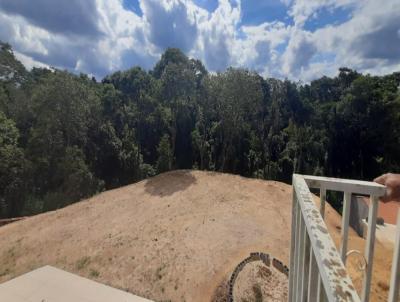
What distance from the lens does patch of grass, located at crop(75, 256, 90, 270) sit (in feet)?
20.9

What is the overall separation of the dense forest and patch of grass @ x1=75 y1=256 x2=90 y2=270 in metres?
6.69

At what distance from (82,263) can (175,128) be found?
9.34 meters

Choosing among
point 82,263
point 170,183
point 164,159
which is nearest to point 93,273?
point 82,263

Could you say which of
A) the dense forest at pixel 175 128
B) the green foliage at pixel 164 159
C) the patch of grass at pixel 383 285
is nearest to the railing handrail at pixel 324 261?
the patch of grass at pixel 383 285

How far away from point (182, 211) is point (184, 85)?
603 cm

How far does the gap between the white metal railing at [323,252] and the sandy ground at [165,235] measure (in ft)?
7.48

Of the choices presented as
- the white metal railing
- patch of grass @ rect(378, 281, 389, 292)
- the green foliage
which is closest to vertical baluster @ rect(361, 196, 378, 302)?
the white metal railing

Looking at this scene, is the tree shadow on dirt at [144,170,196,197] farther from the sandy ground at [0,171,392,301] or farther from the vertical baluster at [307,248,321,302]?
the vertical baluster at [307,248,321,302]

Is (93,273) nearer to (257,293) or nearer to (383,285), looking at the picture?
(257,293)

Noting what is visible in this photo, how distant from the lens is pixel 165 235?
24.2 feet

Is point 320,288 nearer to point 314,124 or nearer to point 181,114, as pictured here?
point 181,114

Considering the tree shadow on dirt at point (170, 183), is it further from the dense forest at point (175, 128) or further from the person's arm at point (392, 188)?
the person's arm at point (392, 188)

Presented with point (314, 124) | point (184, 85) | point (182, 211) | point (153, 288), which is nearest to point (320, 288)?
point (153, 288)

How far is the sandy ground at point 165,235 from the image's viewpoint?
583 cm
